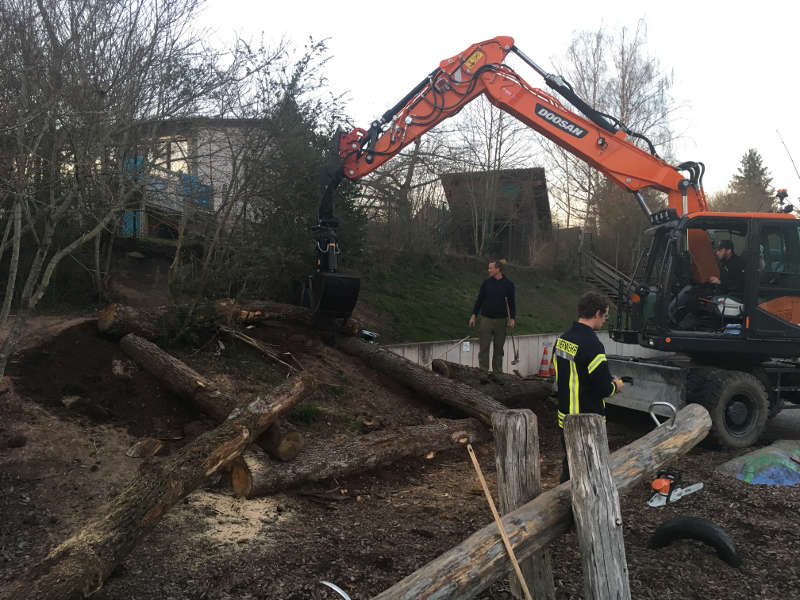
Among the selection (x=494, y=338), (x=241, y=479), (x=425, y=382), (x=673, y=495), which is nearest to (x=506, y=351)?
(x=494, y=338)

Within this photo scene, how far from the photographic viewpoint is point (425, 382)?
7891mm

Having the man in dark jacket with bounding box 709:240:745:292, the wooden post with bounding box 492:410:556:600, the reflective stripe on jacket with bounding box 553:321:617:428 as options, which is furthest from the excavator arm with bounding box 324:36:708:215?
the wooden post with bounding box 492:410:556:600

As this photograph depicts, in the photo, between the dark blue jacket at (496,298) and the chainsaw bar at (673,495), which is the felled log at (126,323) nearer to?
the dark blue jacket at (496,298)

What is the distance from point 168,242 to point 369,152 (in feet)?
18.2

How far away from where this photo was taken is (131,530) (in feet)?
11.9

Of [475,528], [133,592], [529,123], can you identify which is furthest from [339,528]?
[529,123]

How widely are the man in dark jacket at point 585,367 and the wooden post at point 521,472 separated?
94 centimetres

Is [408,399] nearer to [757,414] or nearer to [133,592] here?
[757,414]

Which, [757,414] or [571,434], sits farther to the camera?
[757,414]

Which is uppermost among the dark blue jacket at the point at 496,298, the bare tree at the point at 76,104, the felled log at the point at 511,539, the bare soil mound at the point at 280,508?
the bare tree at the point at 76,104

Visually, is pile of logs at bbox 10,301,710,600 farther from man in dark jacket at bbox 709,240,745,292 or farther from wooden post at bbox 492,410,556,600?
man in dark jacket at bbox 709,240,745,292

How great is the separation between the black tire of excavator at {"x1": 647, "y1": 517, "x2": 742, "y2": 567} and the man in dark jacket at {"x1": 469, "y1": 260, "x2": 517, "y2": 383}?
5.24m

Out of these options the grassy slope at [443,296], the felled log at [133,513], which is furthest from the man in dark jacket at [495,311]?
the felled log at [133,513]

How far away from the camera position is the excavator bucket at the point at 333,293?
8352 mm
